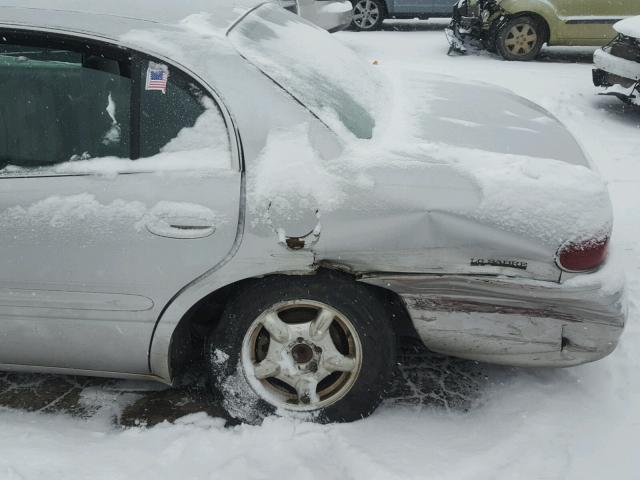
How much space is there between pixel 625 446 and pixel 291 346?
4.35 ft

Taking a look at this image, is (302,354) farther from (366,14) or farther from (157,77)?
(366,14)

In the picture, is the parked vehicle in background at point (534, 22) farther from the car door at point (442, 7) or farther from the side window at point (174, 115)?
the side window at point (174, 115)

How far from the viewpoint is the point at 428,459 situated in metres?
2.55

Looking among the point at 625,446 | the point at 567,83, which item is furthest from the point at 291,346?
the point at 567,83

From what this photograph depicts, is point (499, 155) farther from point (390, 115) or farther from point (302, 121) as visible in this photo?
point (302, 121)

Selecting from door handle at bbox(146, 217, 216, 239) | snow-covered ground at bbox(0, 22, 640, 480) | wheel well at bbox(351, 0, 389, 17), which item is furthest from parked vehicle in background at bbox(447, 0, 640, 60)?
door handle at bbox(146, 217, 216, 239)

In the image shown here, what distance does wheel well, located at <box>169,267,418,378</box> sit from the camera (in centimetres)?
257

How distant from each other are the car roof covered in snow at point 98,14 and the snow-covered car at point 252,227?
0.03ft

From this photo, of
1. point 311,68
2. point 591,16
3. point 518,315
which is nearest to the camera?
point 518,315

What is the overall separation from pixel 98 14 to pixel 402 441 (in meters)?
1.96

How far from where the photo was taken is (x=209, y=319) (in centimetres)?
283

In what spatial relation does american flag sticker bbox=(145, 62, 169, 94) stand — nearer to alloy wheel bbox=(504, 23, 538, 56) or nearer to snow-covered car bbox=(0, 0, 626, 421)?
snow-covered car bbox=(0, 0, 626, 421)

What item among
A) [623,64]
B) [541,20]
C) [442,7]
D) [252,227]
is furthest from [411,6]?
[252,227]

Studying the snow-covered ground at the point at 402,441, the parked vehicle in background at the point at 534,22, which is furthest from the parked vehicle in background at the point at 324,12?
the snow-covered ground at the point at 402,441
